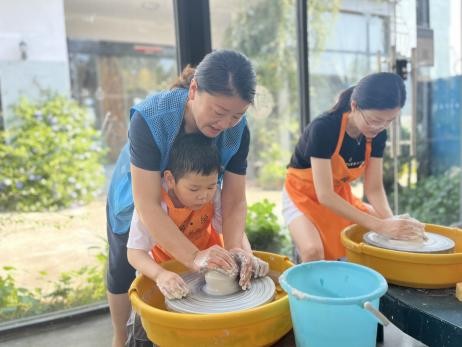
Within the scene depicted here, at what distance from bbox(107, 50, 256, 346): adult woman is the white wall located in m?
1.28

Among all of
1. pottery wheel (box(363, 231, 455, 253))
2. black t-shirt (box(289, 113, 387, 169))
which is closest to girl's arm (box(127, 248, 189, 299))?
pottery wheel (box(363, 231, 455, 253))

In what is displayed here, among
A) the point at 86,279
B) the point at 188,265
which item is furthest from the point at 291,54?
the point at 188,265

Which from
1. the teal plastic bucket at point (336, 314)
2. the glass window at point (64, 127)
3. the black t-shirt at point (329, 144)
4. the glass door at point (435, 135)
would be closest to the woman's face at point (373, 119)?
the black t-shirt at point (329, 144)

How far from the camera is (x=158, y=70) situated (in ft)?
9.71

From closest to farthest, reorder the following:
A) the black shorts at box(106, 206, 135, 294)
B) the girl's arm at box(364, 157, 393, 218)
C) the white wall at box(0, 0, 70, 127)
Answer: the black shorts at box(106, 206, 135, 294)
the girl's arm at box(364, 157, 393, 218)
the white wall at box(0, 0, 70, 127)

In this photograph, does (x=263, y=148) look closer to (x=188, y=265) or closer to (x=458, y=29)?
(x=458, y=29)

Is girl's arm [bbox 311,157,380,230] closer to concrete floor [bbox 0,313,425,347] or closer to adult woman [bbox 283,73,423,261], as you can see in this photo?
adult woman [bbox 283,73,423,261]

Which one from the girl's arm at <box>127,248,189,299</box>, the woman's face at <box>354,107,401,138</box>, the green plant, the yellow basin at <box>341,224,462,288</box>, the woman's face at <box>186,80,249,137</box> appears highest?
the woman's face at <box>186,80,249,137</box>

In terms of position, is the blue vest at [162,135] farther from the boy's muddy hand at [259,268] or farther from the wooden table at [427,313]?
the wooden table at [427,313]

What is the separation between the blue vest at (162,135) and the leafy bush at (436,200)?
2.88m

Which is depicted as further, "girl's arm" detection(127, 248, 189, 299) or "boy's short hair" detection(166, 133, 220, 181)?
"boy's short hair" detection(166, 133, 220, 181)

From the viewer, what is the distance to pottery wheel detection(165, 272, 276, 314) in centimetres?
97

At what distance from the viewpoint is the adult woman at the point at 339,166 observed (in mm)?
1643

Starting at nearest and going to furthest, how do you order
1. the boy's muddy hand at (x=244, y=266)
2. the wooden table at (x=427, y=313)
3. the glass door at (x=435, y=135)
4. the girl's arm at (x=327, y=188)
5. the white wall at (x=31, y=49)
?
the wooden table at (x=427, y=313) → the boy's muddy hand at (x=244, y=266) → the girl's arm at (x=327, y=188) → the white wall at (x=31, y=49) → the glass door at (x=435, y=135)
